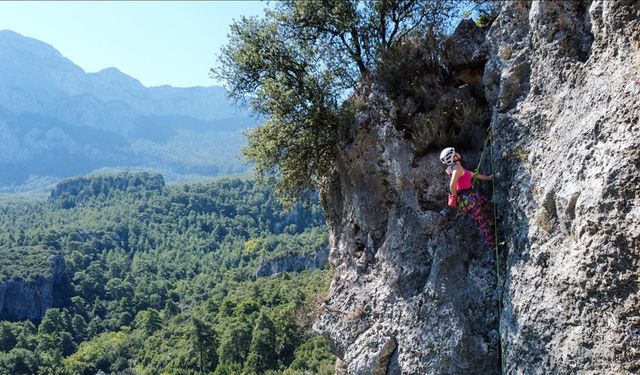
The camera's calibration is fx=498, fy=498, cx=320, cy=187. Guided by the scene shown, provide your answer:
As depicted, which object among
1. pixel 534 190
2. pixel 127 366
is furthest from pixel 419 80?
pixel 127 366

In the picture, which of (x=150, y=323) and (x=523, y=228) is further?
(x=150, y=323)

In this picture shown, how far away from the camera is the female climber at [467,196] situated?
8.68 m

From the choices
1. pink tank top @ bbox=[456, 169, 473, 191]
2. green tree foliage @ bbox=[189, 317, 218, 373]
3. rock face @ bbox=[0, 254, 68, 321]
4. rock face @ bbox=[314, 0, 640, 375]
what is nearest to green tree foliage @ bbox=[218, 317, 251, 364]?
green tree foliage @ bbox=[189, 317, 218, 373]

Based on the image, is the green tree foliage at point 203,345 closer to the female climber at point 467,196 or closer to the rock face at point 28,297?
the female climber at point 467,196

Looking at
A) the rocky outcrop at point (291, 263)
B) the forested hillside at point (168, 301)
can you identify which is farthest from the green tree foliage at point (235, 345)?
the rocky outcrop at point (291, 263)

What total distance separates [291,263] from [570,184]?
123820 mm

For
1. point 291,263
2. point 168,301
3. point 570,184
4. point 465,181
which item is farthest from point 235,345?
point 291,263

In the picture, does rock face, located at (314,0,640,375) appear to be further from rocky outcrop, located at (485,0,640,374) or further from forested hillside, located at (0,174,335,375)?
forested hillside, located at (0,174,335,375)

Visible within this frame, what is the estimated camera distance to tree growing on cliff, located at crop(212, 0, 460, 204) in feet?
42.0

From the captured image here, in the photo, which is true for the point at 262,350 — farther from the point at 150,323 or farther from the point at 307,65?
the point at 307,65

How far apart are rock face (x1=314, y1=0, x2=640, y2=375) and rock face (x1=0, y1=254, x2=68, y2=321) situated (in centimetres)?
12616

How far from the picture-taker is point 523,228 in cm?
802

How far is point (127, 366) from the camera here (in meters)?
76.5

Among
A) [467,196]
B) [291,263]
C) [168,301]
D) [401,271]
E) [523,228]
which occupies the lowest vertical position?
[168,301]
